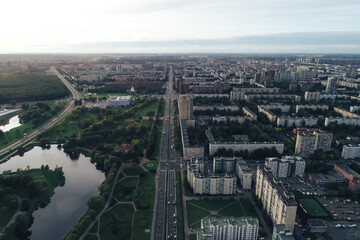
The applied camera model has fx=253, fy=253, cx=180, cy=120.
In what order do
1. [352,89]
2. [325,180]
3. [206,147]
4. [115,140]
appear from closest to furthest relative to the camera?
[325,180] → [206,147] → [115,140] → [352,89]

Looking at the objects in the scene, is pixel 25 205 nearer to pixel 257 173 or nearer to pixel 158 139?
pixel 158 139

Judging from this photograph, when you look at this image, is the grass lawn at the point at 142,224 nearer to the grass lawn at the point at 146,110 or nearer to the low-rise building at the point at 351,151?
the low-rise building at the point at 351,151

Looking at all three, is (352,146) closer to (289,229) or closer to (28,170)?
(289,229)

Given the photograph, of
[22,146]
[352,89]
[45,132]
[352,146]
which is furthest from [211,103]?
[352,89]

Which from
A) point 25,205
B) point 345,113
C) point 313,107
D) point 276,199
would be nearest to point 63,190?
point 25,205

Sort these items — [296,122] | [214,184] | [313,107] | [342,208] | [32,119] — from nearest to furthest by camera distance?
[342,208] → [214,184] → [296,122] → [32,119] → [313,107]

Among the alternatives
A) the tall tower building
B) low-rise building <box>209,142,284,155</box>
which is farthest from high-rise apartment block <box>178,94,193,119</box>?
the tall tower building
